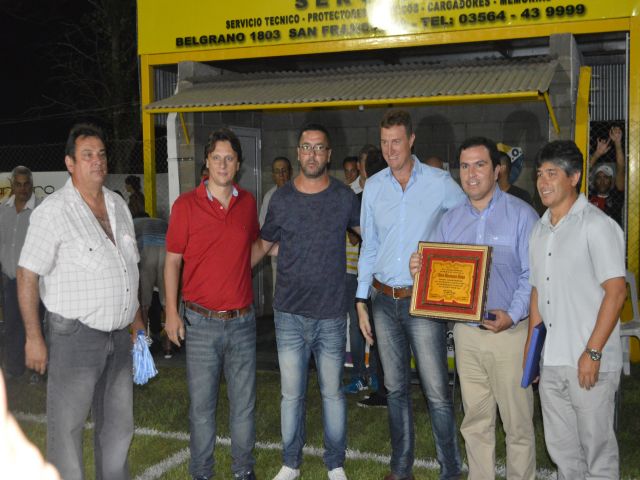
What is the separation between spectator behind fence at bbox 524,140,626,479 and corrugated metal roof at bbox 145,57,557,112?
12.7 feet

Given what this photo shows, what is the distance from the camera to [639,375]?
8258 mm

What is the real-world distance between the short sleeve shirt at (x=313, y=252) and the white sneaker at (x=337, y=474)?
1045 millimetres

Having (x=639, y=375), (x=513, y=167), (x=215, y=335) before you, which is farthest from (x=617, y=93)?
(x=215, y=335)

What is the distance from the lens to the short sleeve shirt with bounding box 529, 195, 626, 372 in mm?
3992

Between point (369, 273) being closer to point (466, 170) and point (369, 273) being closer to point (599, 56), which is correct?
point (466, 170)

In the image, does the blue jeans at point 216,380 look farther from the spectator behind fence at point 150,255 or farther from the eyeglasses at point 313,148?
the spectator behind fence at point 150,255

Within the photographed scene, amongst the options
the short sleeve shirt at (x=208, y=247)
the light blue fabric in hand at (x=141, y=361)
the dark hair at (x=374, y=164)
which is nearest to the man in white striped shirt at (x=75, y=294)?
the light blue fabric in hand at (x=141, y=361)

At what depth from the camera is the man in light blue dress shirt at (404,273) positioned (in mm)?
4828

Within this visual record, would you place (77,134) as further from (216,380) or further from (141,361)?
(216,380)

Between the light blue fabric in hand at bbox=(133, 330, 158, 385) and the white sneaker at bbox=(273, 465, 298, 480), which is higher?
the light blue fabric in hand at bbox=(133, 330, 158, 385)

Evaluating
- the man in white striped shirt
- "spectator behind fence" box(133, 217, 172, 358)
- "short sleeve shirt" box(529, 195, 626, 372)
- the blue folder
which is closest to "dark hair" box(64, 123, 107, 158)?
the man in white striped shirt

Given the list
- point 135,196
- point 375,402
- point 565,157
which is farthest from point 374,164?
point 135,196

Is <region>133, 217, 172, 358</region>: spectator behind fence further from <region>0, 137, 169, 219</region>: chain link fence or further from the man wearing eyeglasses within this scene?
<region>0, 137, 169, 219</region>: chain link fence

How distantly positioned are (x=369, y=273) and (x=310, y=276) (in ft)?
1.27
